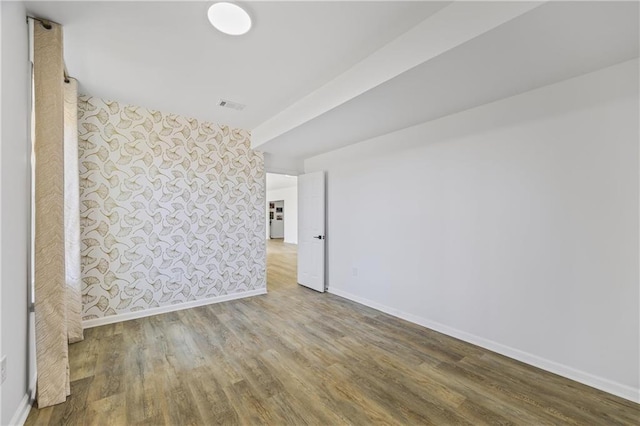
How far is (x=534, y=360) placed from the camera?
231 centimetres

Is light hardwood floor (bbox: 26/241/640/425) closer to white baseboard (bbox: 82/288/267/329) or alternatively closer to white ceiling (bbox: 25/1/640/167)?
white baseboard (bbox: 82/288/267/329)

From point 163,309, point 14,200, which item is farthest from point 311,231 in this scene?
point 14,200

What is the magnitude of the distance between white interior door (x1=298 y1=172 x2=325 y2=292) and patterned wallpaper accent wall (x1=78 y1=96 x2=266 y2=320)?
0.84m

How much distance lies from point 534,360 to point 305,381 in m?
2.01

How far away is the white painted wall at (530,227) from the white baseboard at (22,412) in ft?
11.0

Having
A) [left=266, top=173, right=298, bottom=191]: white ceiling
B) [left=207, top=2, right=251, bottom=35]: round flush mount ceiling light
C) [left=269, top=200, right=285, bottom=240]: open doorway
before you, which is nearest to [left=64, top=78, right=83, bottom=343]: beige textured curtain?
[left=207, top=2, right=251, bottom=35]: round flush mount ceiling light

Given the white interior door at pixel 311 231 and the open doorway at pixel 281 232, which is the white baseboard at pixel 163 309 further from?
the white interior door at pixel 311 231

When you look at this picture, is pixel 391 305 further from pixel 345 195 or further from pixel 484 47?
pixel 484 47

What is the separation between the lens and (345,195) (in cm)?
426

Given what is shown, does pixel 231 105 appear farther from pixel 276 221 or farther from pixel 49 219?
pixel 276 221

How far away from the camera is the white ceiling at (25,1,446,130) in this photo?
70.2 inches

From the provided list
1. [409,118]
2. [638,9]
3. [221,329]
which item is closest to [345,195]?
[409,118]

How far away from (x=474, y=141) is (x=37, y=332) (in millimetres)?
3970

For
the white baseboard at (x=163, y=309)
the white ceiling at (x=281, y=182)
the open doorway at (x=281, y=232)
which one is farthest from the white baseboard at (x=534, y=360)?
the white ceiling at (x=281, y=182)
